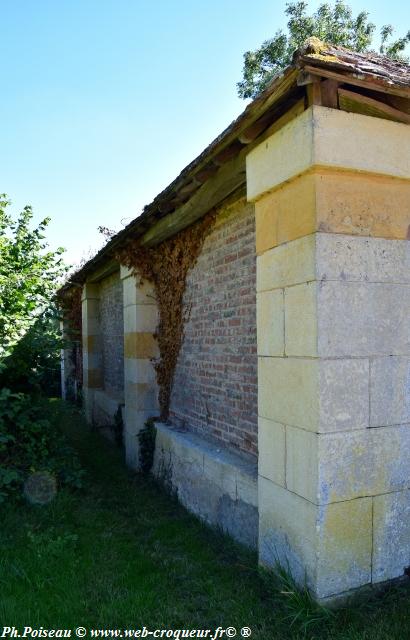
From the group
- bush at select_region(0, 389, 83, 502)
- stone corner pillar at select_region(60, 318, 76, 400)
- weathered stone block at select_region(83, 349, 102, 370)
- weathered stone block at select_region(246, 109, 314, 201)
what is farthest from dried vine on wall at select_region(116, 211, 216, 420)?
stone corner pillar at select_region(60, 318, 76, 400)

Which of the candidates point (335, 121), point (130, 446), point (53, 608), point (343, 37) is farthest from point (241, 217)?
point (343, 37)

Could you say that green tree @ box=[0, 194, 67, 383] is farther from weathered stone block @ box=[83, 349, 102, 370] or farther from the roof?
weathered stone block @ box=[83, 349, 102, 370]

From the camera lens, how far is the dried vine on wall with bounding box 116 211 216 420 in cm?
552

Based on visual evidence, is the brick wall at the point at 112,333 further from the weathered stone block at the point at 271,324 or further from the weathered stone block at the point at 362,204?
the weathered stone block at the point at 362,204

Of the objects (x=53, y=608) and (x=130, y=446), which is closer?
(x=53, y=608)

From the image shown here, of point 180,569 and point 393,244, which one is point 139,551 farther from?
point 393,244

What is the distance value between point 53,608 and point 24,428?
2612mm

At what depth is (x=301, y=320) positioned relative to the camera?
2.87 metres

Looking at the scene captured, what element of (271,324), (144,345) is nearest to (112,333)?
(144,345)

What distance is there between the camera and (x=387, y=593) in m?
2.89

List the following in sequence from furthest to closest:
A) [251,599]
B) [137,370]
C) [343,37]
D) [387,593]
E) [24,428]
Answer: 1. [343,37]
2. [137,370]
3. [24,428]
4. [251,599]
5. [387,593]

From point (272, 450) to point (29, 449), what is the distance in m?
3.19

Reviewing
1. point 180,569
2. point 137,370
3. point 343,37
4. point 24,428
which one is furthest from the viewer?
point 343,37

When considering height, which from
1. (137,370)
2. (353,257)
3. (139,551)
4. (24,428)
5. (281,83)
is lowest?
(139,551)
